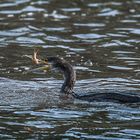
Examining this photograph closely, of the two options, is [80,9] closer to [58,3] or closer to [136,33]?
[58,3]

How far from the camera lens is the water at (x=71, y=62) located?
14.4 m

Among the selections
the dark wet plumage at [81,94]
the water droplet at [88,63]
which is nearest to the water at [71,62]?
the water droplet at [88,63]

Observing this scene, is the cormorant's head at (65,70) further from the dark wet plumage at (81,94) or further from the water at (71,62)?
the water at (71,62)

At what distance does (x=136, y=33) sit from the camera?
2322 cm

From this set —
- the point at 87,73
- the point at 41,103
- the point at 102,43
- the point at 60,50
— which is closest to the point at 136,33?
the point at 102,43

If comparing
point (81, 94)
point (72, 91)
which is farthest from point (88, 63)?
point (81, 94)

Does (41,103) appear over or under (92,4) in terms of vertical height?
under

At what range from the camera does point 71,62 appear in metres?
20.0

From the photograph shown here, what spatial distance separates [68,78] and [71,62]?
3.13 metres

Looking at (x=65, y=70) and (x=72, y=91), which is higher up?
(x=65, y=70)

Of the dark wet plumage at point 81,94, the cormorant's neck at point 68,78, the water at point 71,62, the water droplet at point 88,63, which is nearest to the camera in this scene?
the water at point 71,62

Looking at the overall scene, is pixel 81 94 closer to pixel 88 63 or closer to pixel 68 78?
pixel 68 78

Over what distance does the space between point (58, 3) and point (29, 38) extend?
4556 millimetres

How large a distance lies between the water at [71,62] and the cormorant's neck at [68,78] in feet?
0.81
